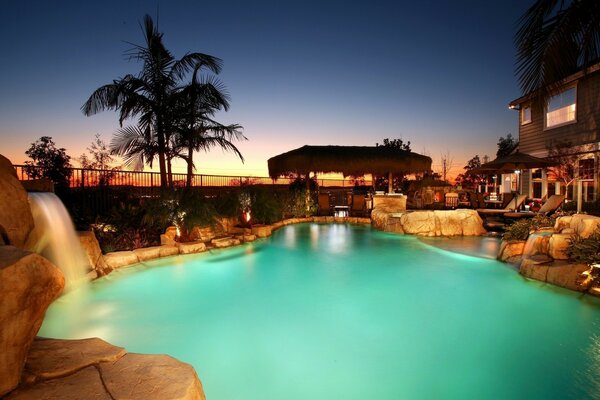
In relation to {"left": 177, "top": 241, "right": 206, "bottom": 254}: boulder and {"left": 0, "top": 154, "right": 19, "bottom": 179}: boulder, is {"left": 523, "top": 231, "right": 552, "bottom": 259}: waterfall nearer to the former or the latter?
{"left": 177, "top": 241, "right": 206, "bottom": 254}: boulder

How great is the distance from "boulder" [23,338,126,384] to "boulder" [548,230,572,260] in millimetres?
6269

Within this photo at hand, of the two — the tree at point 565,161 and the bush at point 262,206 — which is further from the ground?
the tree at point 565,161

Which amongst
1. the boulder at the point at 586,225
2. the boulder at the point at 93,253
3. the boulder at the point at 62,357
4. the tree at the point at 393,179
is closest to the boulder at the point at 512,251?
the boulder at the point at 586,225

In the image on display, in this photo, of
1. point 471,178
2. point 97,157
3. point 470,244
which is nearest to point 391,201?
point 470,244

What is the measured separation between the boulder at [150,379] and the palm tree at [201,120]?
7436 millimetres

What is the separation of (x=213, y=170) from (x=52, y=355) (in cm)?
1219

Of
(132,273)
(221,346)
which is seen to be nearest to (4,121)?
(132,273)

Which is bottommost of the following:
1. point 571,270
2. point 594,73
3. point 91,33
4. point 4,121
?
point 571,270

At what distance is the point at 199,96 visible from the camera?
893cm

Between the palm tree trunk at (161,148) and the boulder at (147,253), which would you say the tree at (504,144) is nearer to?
the palm tree trunk at (161,148)

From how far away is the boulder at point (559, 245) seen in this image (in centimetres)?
510

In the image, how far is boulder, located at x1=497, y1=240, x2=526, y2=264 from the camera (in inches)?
246

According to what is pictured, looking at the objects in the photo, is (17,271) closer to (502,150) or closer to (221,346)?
(221,346)

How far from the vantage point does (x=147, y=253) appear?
6.33 meters
